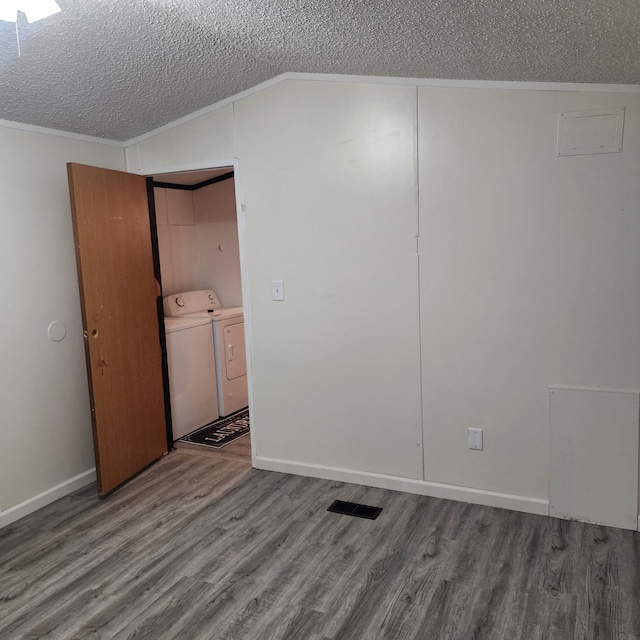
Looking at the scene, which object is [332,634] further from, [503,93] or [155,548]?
[503,93]

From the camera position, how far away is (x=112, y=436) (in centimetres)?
328

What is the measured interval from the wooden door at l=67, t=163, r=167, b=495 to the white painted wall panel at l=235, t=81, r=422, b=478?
75cm

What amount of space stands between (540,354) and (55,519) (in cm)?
273

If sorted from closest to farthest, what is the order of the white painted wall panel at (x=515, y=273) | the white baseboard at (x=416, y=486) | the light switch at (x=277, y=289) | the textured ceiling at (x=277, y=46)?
1. the textured ceiling at (x=277, y=46)
2. the white painted wall panel at (x=515, y=273)
3. the white baseboard at (x=416, y=486)
4. the light switch at (x=277, y=289)

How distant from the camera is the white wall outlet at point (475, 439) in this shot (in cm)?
290

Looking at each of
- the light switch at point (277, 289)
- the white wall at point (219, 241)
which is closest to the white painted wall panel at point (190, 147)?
the light switch at point (277, 289)

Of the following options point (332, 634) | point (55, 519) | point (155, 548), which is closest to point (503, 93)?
point (332, 634)

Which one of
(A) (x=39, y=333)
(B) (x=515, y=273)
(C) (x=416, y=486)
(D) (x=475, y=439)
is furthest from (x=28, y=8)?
(C) (x=416, y=486)

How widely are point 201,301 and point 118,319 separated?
159 centimetres

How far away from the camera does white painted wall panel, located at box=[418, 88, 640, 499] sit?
2.54 metres

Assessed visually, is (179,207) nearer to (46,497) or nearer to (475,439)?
(46,497)

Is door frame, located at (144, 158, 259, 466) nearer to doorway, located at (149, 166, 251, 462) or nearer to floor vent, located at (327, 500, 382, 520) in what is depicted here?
floor vent, located at (327, 500, 382, 520)

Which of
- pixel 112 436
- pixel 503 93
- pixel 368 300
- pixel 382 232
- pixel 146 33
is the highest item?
pixel 146 33

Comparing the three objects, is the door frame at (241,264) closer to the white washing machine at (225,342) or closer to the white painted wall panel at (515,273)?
the white washing machine at (225,342)
